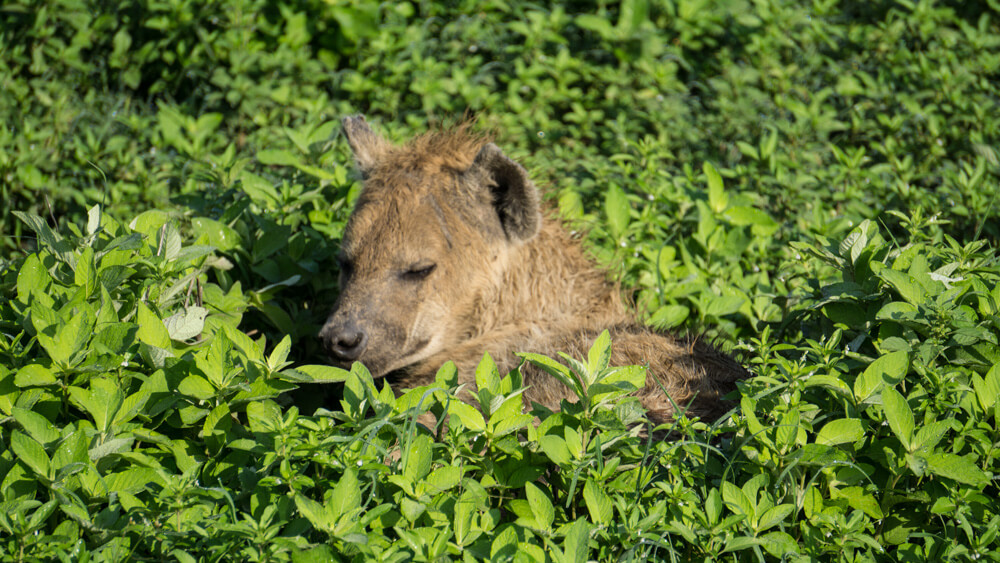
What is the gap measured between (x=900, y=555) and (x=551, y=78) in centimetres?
423

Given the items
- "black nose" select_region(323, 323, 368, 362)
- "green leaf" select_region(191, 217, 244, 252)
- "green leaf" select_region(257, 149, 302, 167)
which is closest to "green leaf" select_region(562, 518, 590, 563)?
"black nose" select_region(323, 323, 368, 362)

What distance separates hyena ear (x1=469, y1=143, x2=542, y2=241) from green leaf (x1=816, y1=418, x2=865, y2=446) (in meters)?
1.76

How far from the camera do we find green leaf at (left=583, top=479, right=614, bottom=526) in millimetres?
2031

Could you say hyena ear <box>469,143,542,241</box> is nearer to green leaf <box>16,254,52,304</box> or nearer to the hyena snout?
the hyena snout

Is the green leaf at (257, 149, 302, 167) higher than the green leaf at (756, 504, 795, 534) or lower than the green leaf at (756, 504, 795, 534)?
higher

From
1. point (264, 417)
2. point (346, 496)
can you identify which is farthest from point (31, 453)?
point (346, 496)

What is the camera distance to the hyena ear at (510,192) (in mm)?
3516

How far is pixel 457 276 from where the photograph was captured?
11.7 feet

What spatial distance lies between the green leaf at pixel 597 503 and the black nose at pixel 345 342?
1.47m

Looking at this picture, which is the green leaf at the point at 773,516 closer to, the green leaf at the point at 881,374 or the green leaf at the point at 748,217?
the green leaf at the point at 881,374

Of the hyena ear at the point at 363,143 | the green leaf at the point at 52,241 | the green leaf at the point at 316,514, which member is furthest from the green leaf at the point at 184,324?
the hyena ear at the point at 363,143

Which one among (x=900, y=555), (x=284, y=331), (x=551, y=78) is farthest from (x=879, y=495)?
(x=551, y=78)

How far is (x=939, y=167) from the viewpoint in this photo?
505cm

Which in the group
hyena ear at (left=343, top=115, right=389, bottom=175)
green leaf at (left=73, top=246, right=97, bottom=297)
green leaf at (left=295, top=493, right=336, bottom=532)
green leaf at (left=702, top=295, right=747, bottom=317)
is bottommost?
green leaf at (left=702, top=295, right=747, bottom=317)
